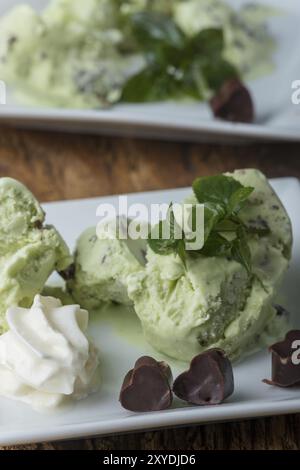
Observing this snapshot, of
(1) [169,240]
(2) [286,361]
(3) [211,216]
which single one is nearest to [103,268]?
(1) [169,240]

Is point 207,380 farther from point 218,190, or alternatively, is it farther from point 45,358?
point 218,190

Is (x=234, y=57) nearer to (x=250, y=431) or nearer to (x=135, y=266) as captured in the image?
(x=135, y=266)

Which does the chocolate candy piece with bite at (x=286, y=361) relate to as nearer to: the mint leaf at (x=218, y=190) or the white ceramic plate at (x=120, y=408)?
the white ceramic plate at (x=120, y=408)

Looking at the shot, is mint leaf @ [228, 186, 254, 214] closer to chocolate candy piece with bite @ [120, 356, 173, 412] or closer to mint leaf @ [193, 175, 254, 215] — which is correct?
mint leaf @ [193, 175, 254, 215]

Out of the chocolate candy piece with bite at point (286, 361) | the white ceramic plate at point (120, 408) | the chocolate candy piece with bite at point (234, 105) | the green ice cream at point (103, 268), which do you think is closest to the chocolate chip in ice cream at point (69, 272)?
the green ice cream at point (103, 268)

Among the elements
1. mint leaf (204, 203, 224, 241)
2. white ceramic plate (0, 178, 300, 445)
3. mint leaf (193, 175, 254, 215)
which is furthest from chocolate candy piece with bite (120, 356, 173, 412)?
mint leaf (193, 175, 254, 215)

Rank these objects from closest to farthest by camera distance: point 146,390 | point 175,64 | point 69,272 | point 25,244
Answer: point 146,390, point 25,244, point 69,272, point 175,64
